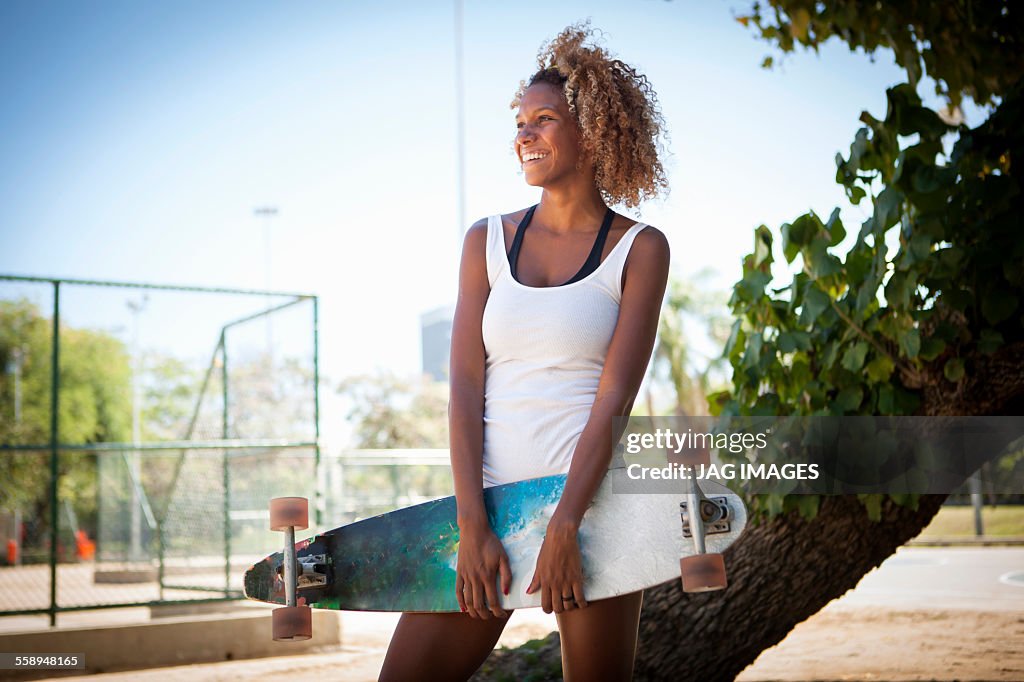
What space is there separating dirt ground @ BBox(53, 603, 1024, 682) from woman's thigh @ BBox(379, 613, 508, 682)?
4353 millimetres

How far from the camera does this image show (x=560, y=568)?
192cm

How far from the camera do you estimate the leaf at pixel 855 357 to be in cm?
424

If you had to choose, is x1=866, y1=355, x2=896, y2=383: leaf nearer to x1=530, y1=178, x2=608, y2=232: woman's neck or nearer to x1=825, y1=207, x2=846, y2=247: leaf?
x1=825, y1=207, x2=846, y2=247: leaf

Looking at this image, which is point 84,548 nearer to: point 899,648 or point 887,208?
point 899,648

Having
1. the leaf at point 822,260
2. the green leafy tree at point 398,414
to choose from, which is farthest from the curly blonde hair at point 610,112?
the green leafy tree at point 398,414

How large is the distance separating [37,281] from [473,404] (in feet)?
23.6

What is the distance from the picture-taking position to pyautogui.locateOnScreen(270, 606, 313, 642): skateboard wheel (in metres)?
2.01

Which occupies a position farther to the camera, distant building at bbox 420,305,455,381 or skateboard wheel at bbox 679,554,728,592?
distant building at bbox 420,305,455,381

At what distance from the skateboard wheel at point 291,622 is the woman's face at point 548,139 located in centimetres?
103

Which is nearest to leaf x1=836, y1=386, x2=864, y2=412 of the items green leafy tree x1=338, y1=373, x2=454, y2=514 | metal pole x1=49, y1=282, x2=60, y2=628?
metal pole x1=49, y1=282, x2=60, y2=628

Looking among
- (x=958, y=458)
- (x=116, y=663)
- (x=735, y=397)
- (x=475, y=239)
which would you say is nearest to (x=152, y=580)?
(x=116, y=663)

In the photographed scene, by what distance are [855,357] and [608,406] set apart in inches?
102

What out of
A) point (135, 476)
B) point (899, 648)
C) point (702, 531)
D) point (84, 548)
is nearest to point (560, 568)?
point (702, 531)

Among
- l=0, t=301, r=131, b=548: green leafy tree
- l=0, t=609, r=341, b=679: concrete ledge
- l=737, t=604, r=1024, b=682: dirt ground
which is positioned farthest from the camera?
l=0, t=301, r=131, b=548: green leafy tree
